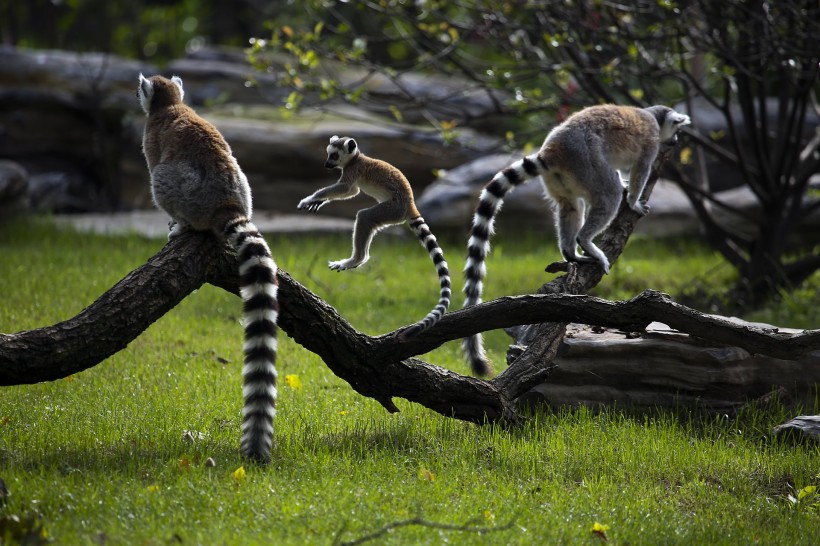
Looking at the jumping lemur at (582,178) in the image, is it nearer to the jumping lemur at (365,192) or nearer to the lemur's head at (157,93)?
the jumping lemur at (365,192)

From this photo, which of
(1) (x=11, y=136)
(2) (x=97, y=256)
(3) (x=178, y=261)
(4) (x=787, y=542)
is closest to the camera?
(4) (x=787, y=542)

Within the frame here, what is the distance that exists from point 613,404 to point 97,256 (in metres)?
7.40

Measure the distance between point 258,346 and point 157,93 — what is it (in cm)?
239

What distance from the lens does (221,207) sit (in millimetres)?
5176

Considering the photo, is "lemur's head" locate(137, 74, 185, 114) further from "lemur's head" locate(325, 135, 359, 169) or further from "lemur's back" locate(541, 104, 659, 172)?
"lemur's back" locate(541, 104, 659, 172)

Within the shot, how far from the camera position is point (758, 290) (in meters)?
10.3

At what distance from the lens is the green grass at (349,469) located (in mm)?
4172

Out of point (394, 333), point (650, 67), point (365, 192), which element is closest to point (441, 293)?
point (394, 333)

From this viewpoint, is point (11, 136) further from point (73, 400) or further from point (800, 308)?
point (800, 308)

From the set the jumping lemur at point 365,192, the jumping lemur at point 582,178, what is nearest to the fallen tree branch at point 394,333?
the jumping lemur at point 582,178

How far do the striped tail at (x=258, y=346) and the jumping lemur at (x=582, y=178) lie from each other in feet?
4.98

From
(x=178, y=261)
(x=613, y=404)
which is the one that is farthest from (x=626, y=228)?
(x=178, y=261)

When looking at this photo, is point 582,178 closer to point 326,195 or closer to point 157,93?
point 326,195

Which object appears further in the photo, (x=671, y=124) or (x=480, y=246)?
(x=671, y=124)
